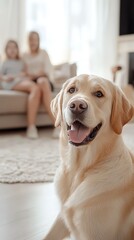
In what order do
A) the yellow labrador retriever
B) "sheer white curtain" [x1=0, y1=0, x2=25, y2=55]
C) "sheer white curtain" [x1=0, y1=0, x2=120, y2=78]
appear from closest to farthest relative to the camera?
the yellow labrador retriever
"sheer white curtain" [x1=0, y1=0, x2=25, y2=55]
"sheer white curtain" [x1=0, y1=0, x2=120, y2=78]

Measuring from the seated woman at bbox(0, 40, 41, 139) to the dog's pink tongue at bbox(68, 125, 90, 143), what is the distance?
2.23 m

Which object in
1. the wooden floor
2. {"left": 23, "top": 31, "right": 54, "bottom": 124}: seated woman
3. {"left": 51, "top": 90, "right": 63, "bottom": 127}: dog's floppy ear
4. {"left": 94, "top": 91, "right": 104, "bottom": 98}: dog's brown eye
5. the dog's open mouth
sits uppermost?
{"left": 94, "top": 91, "right": 104, "bottom": 98}: dog's brown eye

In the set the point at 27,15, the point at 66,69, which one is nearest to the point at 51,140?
the point at 66,69

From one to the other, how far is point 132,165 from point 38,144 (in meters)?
1.91

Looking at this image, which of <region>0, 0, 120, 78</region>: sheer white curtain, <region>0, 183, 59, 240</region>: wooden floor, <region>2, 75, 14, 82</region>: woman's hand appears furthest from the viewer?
<region>0, 0, 120, 78</region>: sheer white curtain

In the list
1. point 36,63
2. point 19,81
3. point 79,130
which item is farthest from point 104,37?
point 79,130

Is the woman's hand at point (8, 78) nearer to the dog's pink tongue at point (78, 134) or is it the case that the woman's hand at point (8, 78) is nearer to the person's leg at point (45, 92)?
the person's leg at point (45, 92)

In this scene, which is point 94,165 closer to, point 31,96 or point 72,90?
point 72,90

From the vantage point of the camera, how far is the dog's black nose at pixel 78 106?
3.25 ft

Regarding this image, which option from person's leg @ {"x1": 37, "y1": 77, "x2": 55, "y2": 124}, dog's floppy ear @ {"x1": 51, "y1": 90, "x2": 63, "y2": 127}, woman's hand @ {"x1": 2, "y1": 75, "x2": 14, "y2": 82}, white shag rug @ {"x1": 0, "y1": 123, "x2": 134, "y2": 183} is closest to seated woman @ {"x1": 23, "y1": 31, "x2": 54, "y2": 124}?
person's leg @ {"x1": 37, "y1": 77, "x2": 55, "y2": 124}

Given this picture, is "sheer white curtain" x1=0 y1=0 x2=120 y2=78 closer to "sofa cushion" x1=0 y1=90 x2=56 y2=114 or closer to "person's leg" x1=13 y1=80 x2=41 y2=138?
"person's leg" x1=13 y1=80 x2=41 y2=138

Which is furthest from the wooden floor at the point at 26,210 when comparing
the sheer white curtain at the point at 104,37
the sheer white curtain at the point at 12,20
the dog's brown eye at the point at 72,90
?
the sheer white curtain at the point at 104,37

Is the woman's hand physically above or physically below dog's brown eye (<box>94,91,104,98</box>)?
below

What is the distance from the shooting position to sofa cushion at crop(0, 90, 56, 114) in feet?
11.3
